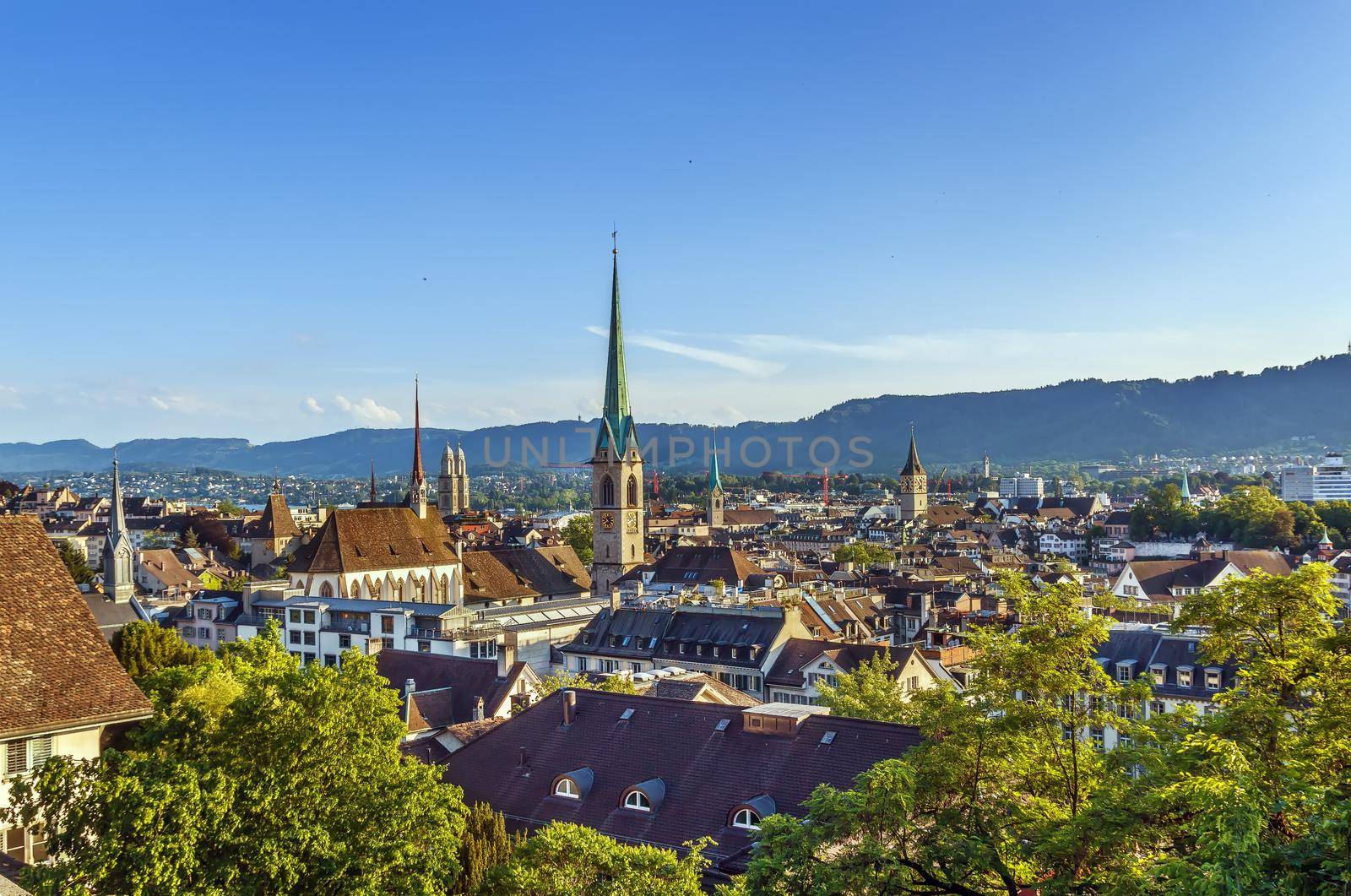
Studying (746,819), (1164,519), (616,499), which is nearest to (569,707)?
(746,819)

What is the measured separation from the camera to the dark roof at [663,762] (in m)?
25.5

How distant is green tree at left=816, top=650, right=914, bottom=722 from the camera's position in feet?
116

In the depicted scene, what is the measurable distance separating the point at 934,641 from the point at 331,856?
43813 mm

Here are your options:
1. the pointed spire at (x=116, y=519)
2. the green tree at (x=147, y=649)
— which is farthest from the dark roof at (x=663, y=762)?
the pointed spire at (x=116, y=519)

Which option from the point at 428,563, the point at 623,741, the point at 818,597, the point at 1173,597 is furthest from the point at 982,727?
the point at 1173,597

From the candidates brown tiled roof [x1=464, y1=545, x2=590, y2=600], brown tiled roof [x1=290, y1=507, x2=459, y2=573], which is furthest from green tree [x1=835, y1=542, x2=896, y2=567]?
brown tiled roof [x1=290, y1=507, x2=459, y2=573]

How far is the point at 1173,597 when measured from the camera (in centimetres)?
8350

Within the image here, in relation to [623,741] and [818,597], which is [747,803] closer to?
[623,741]

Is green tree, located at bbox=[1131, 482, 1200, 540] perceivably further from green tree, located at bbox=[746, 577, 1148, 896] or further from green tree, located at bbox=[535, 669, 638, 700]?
green tree, located at bbox=[746, 577, 1148, 896]

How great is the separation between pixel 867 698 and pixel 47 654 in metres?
24.7

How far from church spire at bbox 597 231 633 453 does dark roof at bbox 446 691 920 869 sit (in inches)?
2451

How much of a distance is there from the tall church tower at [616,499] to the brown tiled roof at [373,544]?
1597cm

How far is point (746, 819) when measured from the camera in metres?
25.1

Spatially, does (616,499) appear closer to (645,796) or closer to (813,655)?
(813,655)
